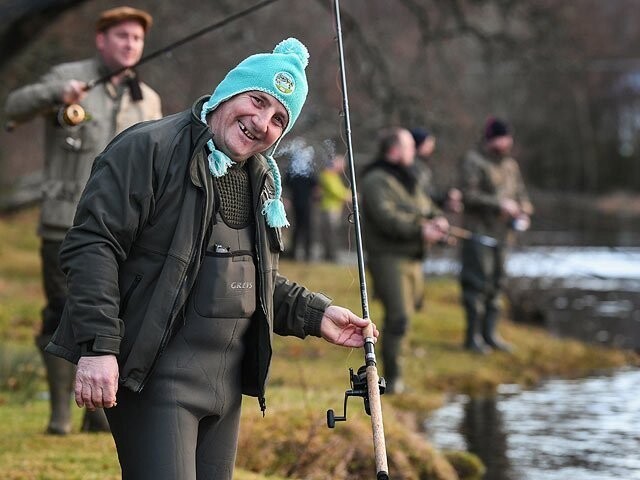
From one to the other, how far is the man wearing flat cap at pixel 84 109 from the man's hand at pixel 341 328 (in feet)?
8.71

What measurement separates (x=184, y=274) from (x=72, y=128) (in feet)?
9.86

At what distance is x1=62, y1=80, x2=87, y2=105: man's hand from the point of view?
6.91m

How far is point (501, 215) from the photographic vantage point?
44.4ft

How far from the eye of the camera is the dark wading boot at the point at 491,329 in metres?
13.7

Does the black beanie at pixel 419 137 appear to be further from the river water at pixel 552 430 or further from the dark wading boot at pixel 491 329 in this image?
the river water at pixel 552 430

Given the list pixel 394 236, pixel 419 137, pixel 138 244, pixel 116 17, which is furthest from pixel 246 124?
pixel 419 137

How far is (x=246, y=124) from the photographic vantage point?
15.0ft

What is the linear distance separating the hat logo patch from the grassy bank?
1.02 m

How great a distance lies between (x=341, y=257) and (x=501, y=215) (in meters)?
11.9

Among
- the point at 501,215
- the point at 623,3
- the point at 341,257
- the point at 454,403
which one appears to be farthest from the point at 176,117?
the point at 623,3

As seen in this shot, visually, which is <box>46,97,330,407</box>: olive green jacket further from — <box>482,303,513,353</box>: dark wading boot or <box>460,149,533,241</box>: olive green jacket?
<box>482,303,513,353</box>: dark wading boot

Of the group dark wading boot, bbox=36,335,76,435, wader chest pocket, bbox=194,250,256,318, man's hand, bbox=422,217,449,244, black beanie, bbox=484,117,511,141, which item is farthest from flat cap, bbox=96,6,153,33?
black beanie, bbox=484,117,511,141

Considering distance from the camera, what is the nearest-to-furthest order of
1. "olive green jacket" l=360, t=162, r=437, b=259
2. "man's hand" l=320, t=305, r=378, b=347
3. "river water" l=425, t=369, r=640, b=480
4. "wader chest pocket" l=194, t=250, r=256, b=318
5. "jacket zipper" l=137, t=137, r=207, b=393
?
"jacket zipper" l=137, t=137, r=207, b=393, "wader chest pocket" l=194, t=250, r=256, b=318, "man's hand" l=320, t=305, r=378, b=347, "river water" l=425, t=369, r=640, b=480, "olive green jacket" l=360, t=162, r=437, b=259

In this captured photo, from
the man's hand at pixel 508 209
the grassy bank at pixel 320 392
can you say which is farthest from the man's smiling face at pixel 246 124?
the man's hand at pixel 508 209
